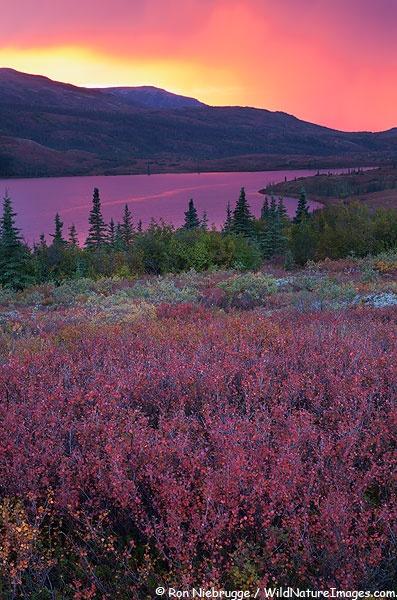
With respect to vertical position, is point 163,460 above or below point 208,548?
above

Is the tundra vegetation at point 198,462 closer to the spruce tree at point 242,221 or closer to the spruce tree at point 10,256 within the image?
the spruce tree at point 10,256

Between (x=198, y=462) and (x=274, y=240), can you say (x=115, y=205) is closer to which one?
(x=274, y=240)

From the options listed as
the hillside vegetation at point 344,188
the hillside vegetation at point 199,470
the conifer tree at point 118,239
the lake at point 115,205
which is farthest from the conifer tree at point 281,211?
the hillside vegetation at point 344,188

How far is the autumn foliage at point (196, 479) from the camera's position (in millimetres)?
3283

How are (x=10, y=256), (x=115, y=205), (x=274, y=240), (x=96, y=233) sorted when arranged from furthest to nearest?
(x=115, y=205)
(x=96, y=233)
(x=274, y=240)
(x=10, y=256)

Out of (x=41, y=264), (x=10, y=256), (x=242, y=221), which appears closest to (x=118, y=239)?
(x=41, y=264)

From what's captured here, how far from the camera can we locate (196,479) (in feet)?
12.9

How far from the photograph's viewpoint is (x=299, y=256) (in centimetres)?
6172

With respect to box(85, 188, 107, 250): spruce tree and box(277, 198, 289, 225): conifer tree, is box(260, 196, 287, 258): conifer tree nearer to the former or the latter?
box(277, 198, 289, 225): conifer tree

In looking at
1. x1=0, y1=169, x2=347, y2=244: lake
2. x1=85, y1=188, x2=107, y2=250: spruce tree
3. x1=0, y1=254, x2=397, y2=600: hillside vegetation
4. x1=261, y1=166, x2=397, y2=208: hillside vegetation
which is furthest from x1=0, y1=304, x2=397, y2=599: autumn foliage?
x1=261, y1=166, x2=397, y2=208: hillside vegetation

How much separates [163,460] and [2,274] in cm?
4807

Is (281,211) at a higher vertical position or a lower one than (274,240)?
higher

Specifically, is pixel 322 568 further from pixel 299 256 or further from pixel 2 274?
pixel 299 256

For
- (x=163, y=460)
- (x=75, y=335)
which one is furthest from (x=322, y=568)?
(x=75, y=335)
